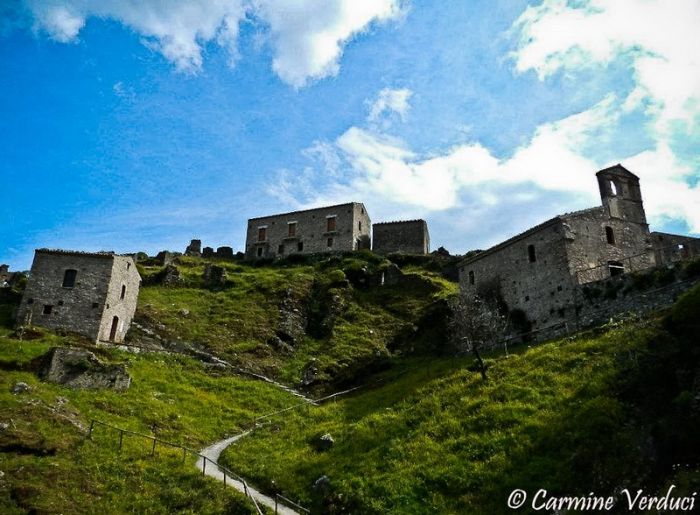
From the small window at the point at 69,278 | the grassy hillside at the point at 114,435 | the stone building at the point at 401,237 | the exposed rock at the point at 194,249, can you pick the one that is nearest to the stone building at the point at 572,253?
the grassy hillside at the point at 114,435

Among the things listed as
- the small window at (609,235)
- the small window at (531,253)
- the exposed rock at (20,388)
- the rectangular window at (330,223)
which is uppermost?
the rectangular window at (330,223)

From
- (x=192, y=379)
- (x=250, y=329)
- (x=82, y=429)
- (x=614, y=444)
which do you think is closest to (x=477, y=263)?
(x=250, y=329)

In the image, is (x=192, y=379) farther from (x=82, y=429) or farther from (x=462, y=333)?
(x=462, y=333)

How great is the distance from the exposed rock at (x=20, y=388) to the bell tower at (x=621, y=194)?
42048mm

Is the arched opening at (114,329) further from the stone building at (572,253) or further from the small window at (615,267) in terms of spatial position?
the small window at (615,267)

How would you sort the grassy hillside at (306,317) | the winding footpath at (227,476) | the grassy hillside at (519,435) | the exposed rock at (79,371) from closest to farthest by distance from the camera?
the grassy hillside at (519,435), the winding footpath at (227,476), the exposed rock at (79,371), the grassy hillside at (306,317)

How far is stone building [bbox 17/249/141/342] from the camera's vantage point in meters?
41.9

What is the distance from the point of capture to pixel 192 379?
39.3 meters

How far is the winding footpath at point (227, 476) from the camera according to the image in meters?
21.8

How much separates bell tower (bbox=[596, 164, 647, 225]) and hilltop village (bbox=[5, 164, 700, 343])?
8 cm

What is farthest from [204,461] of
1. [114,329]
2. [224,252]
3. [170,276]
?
[224,252]

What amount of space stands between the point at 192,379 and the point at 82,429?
12.2 m

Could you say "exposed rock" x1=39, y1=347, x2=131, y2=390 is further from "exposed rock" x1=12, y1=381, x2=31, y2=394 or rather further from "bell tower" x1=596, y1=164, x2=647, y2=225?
"bell tower" x1=596, y1=164, x2=647, y2=225

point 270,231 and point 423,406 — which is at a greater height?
point 270,231
